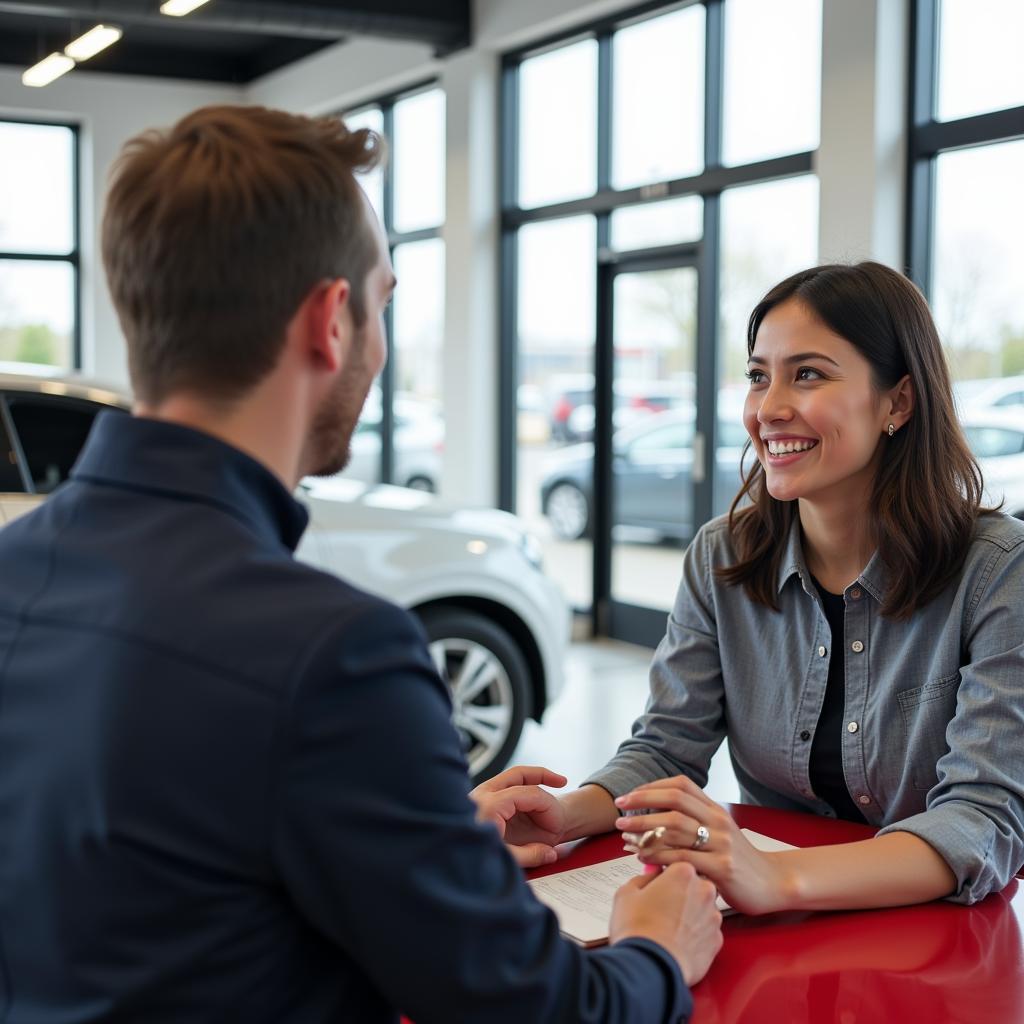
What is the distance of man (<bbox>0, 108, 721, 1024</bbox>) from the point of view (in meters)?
0.81

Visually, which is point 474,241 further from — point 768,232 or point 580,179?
point 768,232

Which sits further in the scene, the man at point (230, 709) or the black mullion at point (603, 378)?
the black mullion at point (603, 378)

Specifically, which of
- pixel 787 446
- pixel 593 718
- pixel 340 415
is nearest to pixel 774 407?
pixel 787 446

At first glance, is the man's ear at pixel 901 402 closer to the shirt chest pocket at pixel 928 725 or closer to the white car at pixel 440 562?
the shirt chest pocket at pixel 928 725

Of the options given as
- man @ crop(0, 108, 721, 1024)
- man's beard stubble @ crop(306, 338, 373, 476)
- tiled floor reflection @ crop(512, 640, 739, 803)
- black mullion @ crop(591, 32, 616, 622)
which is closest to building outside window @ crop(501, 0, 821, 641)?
black mullion @ crop(591, 32, 616, 622)

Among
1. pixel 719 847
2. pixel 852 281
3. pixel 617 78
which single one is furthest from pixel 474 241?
pixel 719 847

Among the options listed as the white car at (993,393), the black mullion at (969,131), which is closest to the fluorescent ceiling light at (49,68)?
the black mullion at (969,131)

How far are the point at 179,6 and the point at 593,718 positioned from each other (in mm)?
4350

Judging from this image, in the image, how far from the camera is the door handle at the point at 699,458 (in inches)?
256

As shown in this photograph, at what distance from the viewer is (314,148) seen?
3.18ft

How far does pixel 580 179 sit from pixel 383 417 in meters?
2.83

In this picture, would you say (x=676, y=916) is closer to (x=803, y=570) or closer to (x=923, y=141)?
(x=803, y=570)

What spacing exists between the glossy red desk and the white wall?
9.73m

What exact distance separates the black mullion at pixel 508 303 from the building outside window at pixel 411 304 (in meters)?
0.62
